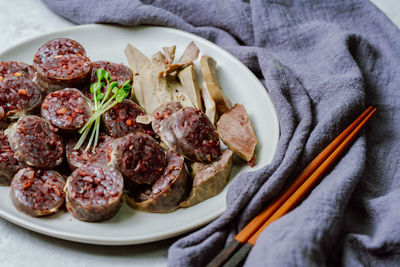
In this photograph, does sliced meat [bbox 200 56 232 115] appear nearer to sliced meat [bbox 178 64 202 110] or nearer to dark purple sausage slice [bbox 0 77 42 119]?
sliced meat [bbox 178 64 202 110]

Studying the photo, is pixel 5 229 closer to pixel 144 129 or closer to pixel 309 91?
pixel 144 129

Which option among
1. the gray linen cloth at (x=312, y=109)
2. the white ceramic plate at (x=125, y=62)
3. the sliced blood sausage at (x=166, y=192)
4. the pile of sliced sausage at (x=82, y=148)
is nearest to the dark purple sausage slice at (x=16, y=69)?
the pile of sliced sausage at (x=82, y=148)

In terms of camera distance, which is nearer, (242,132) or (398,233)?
(398,233)

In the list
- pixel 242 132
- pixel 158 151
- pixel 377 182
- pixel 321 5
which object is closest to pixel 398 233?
pixel 377 182

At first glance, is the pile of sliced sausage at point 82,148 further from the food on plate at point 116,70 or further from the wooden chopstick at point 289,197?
the wooden chopstick at point 289,197

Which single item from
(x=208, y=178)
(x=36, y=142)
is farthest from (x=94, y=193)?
(x=208, y=178)

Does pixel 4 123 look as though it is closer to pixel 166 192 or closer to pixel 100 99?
pixel 100 99
